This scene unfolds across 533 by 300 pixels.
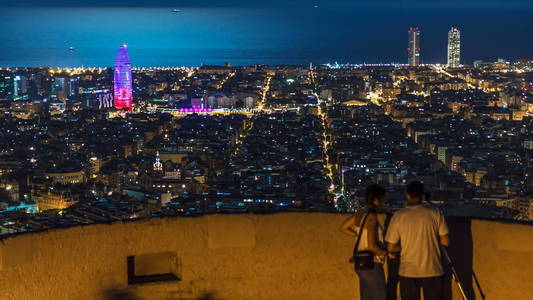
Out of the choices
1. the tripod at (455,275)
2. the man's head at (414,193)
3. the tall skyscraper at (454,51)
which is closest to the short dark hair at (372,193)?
the man's head at (414,193)

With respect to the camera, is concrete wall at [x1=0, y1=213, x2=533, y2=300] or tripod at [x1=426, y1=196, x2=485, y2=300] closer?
tripod at [x1=426, y1=196, x2=485, y2=300]

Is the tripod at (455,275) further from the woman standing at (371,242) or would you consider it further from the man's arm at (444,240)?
the woman standing at (371,242)

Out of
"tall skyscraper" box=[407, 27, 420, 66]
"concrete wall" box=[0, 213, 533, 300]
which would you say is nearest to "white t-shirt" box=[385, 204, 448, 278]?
"concrete wall" box=[0, 213, 533, 300]

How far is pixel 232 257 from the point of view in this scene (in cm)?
472

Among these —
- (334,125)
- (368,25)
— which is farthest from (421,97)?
(368,25)

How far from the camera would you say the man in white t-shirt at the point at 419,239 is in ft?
12.9

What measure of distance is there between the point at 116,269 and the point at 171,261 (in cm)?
27

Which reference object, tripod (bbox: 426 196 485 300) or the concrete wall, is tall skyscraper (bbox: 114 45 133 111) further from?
tripod (bbox: 426 196 485 300)

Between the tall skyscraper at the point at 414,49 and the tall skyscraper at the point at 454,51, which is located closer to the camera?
the tall skyscraper at the point at 454,51

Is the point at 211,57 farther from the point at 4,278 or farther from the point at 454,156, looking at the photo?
the point at 4,278

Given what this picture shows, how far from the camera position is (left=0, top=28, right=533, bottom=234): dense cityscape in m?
21.8

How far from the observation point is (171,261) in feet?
15.6

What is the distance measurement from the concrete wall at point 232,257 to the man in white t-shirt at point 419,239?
55cm

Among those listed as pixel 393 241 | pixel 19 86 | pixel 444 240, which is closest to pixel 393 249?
pixel 393 241
